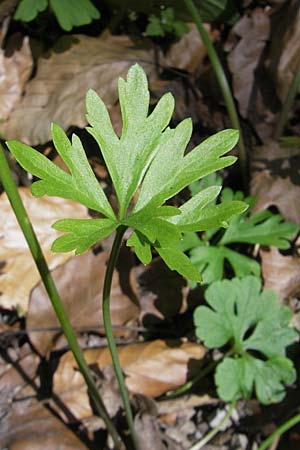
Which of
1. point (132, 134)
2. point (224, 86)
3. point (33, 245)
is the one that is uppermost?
point (132, 134)

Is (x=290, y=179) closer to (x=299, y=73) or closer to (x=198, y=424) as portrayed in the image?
(x=299, y=73)

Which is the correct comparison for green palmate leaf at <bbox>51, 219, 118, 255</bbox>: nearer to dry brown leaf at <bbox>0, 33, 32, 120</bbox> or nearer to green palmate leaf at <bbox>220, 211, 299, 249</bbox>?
green palmate leaf at <bbox>220, 211, 299, 249</bbox>

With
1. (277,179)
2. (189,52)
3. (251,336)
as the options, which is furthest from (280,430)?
(189,52)

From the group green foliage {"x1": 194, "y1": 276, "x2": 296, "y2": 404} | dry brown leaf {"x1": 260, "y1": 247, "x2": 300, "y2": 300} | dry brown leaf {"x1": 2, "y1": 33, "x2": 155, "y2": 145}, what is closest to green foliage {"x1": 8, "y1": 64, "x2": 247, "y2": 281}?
green foliage {"x1": 194, "y1": 276, "x2": 296, "y2": 404}

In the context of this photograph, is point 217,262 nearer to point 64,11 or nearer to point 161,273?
point 161,273

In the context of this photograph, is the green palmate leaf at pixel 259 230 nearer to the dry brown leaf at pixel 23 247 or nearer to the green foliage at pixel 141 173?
the dry brown leaf at pixel 23 247
